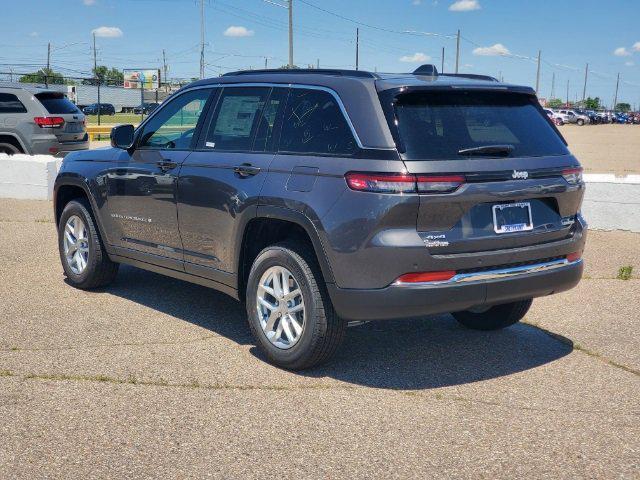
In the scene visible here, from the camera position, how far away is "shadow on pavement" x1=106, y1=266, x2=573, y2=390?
511 centimetres

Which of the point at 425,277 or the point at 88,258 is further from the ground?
the point at 425,277

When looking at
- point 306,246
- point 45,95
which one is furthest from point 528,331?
point 45,95

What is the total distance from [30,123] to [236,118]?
11.0m

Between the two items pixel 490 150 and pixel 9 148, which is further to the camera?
pixel 9 148

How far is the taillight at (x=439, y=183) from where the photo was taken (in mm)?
4469

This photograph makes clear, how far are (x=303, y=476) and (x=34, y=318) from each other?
3.40 meters

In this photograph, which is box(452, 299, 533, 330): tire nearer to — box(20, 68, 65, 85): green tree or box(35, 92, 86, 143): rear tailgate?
box(35, 92, 86, 143): rear tailgate

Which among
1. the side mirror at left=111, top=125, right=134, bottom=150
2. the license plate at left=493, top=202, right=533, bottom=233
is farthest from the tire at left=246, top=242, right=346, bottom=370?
the side mirror at left=111, top=125, right=134, bottom=150

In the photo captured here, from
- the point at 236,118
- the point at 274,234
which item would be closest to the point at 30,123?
the point at 236,118

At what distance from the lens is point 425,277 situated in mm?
4562

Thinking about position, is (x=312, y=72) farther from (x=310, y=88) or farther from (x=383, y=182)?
(x=383, y=182)

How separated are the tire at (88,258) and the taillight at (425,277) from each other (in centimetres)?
342

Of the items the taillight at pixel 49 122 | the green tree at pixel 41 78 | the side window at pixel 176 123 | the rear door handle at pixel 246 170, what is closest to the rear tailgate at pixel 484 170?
the rear door handle at pixel 246 170

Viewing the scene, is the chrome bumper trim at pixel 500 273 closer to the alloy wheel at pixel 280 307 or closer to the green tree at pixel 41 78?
the alloy wheel at pixel 280 307
